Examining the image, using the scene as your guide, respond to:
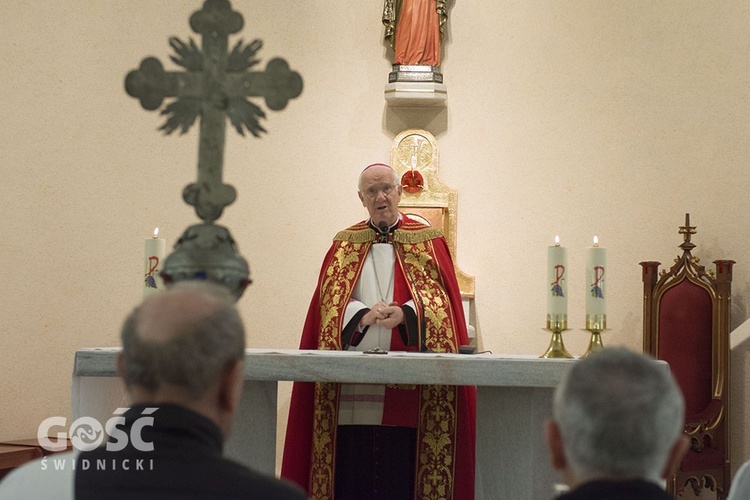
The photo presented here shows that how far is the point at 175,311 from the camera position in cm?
166

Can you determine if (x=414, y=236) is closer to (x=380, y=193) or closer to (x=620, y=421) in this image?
(x=380, y=193)

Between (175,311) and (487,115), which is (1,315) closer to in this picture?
(487,115)

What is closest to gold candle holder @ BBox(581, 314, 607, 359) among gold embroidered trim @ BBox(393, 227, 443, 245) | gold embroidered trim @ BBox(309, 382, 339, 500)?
gold embroidered trim @ BBox(393, 227, 443, 245)

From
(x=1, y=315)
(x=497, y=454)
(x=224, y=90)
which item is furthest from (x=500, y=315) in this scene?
(x=224, y=90)

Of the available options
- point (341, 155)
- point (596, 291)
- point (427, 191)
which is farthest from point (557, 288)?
point (341, 155)

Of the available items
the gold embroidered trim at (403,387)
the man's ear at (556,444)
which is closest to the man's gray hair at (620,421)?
the man's ear at (556,444)

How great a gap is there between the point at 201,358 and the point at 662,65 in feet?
19.4

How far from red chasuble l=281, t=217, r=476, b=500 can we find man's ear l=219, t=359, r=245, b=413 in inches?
126

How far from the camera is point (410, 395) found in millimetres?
4969

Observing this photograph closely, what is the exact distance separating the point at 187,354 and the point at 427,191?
211 inches

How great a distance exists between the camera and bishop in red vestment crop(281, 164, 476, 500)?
4867 millimetres

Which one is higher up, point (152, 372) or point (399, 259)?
point (399, 259)

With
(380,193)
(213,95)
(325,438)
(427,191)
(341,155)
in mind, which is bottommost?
(325,438)

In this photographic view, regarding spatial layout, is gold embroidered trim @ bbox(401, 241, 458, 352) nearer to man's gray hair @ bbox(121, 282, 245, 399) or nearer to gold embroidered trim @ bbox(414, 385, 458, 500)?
gold embroidered trim @ bbox(414, 385, 458, 500)
